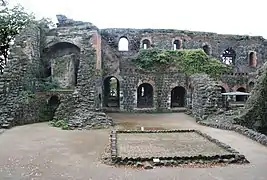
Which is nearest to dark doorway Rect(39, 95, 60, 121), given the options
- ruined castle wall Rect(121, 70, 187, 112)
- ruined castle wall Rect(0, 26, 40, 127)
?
ruined castle wall Rect(0, 26, 40, 127)

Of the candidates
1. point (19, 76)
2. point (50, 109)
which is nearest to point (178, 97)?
point (50, 109)

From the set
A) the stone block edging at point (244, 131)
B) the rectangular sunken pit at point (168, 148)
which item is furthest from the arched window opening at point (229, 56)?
the rectangular sunken pit at point (168, 148)

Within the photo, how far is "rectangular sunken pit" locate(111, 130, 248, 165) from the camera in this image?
11914mm

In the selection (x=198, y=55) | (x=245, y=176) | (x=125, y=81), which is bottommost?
(x=245, y=176)

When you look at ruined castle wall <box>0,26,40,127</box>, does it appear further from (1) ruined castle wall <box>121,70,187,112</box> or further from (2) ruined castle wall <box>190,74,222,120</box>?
(2) ruined castle wall <box>190,74,222,120</box>

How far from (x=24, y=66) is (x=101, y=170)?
1592 cm

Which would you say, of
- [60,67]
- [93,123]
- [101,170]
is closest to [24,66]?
[60,67]

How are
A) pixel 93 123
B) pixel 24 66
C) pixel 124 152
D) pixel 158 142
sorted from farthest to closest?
pixel 24 66
pixel 93 123
pixel 158 142
pixel 124 152

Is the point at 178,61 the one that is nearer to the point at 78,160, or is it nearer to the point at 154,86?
the point at 154,86

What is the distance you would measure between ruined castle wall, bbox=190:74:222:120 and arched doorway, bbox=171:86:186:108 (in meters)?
6.42

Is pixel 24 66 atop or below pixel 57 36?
below

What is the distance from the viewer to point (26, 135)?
17.5m

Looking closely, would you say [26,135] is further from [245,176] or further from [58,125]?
[245,176]

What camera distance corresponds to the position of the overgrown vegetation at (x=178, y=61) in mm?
30844
